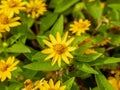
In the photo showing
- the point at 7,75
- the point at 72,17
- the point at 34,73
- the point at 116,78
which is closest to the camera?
the point at 7,75

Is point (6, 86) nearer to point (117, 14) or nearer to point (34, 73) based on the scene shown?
point (34, 73)

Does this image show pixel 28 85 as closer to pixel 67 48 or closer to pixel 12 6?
pixel 67 48

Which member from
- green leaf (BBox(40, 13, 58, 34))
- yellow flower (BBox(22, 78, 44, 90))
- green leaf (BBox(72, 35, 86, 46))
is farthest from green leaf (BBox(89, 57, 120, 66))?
green leaf (BBox(40, 13, 58, 34))

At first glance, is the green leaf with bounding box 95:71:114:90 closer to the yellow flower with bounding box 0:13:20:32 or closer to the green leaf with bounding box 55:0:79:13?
the yellow flower with bounding box 0:13:20:32

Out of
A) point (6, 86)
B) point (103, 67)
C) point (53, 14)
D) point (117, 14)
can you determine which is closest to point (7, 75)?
point (6, 86)

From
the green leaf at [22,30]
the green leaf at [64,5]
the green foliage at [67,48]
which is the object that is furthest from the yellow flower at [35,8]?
the green leaf at [22,30]

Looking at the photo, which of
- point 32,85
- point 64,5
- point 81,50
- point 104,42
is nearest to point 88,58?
point 81,50
